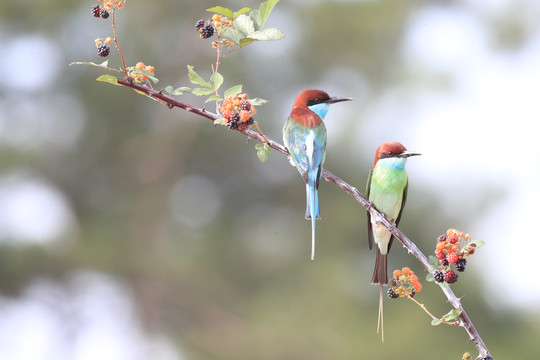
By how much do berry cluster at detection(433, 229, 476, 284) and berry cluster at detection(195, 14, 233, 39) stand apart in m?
0.59

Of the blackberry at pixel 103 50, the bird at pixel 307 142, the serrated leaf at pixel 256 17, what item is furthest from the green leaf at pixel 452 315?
the blackberry at pixel 103 50

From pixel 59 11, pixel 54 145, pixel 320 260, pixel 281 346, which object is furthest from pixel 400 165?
pixel 59 11

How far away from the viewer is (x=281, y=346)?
364 inches

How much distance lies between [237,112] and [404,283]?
0.49 metres

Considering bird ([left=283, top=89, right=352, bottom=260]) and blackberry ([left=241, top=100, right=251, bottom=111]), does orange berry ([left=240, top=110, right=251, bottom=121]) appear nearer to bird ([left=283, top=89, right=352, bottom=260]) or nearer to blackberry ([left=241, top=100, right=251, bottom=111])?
blackberry ([left=241, top=100, right=251, bottom=111])

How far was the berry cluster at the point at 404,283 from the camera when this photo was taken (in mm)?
1428

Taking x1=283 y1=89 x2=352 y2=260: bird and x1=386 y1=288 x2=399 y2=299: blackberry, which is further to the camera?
x1=283 y1=89 x2=352 y2=260: bird

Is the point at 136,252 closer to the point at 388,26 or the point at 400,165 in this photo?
the point at 388,26

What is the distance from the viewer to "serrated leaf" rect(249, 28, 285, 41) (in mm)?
1264

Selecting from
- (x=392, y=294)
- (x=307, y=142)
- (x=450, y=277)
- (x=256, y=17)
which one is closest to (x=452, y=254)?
(x=450, y=277)

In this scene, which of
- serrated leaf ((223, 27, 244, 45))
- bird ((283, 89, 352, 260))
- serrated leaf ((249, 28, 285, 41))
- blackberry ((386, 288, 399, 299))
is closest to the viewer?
serrated leaf ((249, 28, 285, 41))

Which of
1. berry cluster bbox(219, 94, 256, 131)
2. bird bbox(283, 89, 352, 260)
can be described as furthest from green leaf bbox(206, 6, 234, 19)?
bird bbox(283, 89, 352, 260)

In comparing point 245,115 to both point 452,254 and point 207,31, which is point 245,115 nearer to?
point 207,31

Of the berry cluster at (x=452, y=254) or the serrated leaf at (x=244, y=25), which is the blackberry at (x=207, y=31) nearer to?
the serrated leaf at (x=244, y=25)
